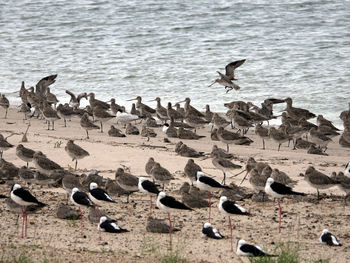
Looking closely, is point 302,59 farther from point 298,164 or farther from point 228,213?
point 228,213

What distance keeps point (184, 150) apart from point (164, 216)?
3.99 meters

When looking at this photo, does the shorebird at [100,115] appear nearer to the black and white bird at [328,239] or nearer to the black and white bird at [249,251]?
the black and white bird at [328,239]

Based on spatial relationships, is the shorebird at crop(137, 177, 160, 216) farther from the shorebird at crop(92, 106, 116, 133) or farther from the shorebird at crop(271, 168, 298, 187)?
the shorebird at crop(92, 106, 116, 133)

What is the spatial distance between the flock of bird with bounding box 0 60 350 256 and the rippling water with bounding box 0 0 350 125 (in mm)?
2327

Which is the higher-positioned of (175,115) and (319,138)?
(319,138)

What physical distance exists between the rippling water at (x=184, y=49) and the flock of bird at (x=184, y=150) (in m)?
2.33

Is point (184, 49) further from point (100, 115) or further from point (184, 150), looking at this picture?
point (184, 150)

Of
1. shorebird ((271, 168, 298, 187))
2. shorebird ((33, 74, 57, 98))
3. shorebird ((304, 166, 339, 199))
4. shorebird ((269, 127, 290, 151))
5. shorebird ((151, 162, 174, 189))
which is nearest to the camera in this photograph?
shorebird ((304, 166, 339, 199))

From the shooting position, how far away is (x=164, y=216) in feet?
36.3

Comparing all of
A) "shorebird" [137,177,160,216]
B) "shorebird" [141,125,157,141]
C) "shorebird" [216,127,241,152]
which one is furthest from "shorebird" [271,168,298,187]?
"shorebird" [141,125,157,141]

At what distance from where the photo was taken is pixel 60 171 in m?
12.6

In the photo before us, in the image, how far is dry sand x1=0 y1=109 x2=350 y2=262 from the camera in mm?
9070

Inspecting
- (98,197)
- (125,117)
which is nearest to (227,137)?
(125,117)

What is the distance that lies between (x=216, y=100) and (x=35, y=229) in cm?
1363
